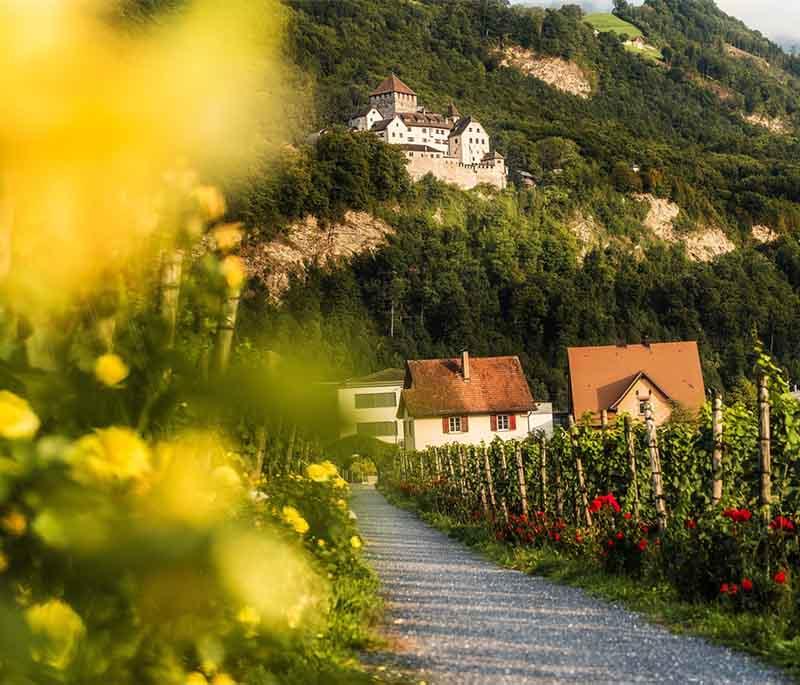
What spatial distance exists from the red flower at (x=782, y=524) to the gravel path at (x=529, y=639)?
3.84 feet

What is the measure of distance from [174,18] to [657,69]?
203 metres

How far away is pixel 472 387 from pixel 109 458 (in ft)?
167

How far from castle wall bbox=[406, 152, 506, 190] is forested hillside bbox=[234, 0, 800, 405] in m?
2.55

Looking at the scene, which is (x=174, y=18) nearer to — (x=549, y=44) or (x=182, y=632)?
(x=182, y=632)

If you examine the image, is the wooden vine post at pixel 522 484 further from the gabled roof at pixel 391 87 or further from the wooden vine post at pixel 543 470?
the gabled roof at pixel 391 87

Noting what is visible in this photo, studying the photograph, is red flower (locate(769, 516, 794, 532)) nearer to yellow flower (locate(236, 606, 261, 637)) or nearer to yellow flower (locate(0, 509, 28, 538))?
yellow flower (locate(236, 606, 261, 637))

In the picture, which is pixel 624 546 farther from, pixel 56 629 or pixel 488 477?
pixel 56 629

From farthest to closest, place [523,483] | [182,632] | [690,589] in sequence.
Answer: [523,483]
[690,589]
[182,632]

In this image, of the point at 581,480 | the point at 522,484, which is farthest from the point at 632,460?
the point at 522,484

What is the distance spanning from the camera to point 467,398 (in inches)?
2004

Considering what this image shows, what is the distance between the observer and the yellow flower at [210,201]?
0.98m

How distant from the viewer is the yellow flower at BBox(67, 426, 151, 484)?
83 cm

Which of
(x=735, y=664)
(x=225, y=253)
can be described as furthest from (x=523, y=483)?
(x=225, y=253)

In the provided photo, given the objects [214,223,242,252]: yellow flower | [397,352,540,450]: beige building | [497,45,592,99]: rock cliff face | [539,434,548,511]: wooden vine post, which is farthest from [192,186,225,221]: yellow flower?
[497,45,592,99]: rock cliff face
